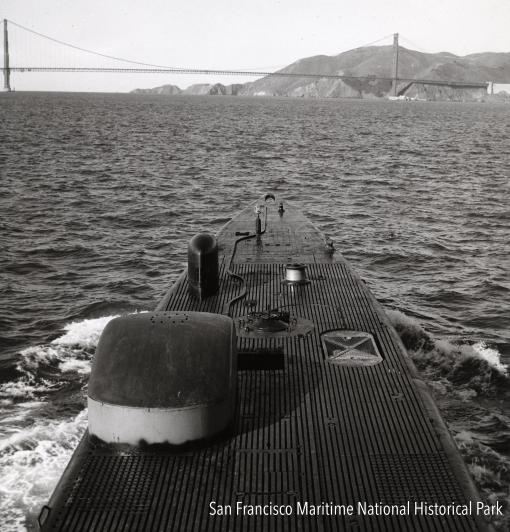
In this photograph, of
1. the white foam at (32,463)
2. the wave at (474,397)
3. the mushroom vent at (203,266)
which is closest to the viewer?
the white foam at (32,463)

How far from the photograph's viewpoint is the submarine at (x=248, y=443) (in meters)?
12.9

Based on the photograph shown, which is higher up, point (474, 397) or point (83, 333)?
point (83, 333)

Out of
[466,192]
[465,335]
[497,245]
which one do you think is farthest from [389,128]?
[465,335]

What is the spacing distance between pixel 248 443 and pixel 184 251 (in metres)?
29.0

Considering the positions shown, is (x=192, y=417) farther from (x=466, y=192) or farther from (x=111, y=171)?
(x=111, y=171)

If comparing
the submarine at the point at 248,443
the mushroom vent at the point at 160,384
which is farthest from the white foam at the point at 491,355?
the mushroom vent at the point at 160,384

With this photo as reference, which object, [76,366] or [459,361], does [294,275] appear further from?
[76,366]

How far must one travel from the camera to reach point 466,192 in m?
62.4

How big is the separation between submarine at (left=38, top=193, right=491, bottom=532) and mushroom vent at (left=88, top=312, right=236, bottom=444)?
27 millimetres

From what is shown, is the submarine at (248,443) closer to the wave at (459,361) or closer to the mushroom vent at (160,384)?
the mushroom vent at (160,384)

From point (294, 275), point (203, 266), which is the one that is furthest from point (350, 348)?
point (203, 266)

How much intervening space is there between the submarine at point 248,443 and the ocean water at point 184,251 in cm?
396

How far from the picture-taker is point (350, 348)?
20203mm

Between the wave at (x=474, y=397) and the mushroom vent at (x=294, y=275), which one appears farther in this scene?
the mushroom vent at (x=294, y=275)
